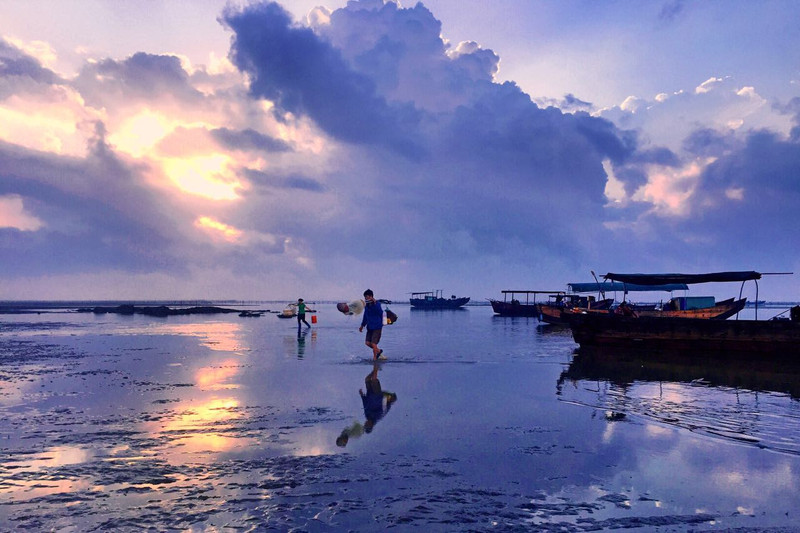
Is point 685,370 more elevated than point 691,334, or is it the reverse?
point 691,334

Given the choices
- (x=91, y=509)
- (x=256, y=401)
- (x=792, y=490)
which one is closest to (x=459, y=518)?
(x=91, y=509)

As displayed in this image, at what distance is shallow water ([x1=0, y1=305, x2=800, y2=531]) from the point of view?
14.6ft

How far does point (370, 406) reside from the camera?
914 centimetres

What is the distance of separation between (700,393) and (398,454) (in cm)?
810

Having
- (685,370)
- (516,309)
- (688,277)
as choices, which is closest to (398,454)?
(685,370)

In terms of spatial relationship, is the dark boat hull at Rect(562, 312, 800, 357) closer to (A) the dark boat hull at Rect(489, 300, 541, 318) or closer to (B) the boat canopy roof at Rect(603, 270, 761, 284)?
(B) the boat canopy roof at Rect(603, 270, 761, 284)

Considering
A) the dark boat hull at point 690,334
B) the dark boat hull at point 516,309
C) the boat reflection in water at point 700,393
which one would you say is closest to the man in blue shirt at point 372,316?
the boat reflection in water at point 700,393

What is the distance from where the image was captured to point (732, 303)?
1232 inches

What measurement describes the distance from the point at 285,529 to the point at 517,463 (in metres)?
2.93

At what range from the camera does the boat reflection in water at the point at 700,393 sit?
25.7 feet

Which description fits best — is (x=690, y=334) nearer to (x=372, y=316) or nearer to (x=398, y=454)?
(x=372, y=316)

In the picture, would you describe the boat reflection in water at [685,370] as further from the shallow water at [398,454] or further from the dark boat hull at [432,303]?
the dark boat hull at [432,303]

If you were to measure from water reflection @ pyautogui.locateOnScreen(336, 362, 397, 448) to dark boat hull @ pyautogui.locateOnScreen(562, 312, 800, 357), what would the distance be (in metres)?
11.8

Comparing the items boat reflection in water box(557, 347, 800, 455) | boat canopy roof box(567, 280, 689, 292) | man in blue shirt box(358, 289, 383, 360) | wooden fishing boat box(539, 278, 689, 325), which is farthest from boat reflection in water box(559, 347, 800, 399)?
boat canopy roof box(567, 280, 689, 292)
